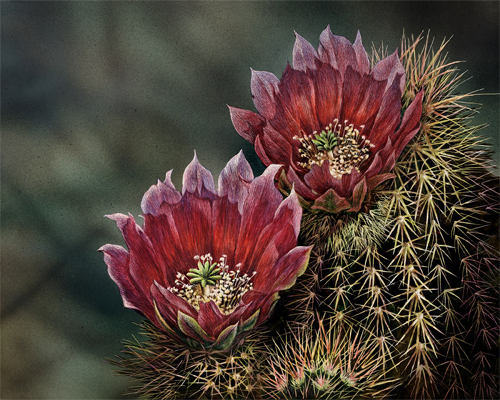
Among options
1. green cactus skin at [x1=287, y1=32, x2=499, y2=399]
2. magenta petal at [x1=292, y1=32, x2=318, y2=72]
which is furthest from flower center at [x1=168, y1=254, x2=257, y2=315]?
magenta petal at [x1=292, y1=32, x2=318, y2=72]

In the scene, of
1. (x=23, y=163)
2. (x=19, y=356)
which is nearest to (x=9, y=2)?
(x=23, y=163)

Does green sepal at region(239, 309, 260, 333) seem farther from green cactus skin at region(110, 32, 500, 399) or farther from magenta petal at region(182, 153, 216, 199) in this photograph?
magenta petal at region(182, 153, 216, 199)

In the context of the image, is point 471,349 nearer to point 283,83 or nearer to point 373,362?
point 373,362

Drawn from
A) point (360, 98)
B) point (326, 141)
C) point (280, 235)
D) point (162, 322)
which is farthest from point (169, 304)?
point (360, 98)

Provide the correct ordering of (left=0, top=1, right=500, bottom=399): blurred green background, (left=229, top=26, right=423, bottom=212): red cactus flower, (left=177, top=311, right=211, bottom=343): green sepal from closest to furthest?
(left=177, top=311, right=211, bottom=343): green sepal < (left=229, top=26, right=423, bottom=212): red cactus flower < (left=0, top=1, right=500, bottom=399): blurred green background

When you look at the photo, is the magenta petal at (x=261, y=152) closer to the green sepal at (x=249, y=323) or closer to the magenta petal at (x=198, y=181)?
the magenta petal at (x=198, y=181)

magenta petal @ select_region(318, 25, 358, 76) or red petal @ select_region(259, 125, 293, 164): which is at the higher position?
magenta petal @ select_region(318, 25, 358, 76)

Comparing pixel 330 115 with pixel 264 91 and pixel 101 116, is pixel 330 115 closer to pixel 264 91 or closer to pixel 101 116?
pixel 264 91
